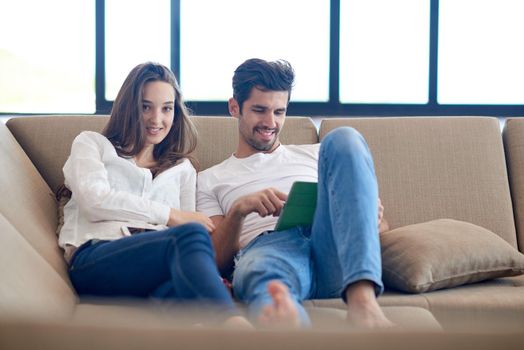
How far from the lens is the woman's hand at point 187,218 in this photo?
84.2 inches

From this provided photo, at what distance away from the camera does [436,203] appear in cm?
255

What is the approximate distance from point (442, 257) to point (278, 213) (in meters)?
0.46

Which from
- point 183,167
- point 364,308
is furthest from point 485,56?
point 364,308

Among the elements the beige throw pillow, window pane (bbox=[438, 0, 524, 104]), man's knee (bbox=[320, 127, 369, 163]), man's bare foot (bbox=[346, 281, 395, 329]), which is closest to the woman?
man's bare foot (bbox=[346, 281, 395, 329])

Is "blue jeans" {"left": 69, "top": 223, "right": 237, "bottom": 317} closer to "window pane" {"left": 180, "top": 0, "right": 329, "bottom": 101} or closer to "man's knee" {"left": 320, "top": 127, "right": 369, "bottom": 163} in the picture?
"man's knee" {"left": 320, "top": 127, "right": 369, "bottom": 163}

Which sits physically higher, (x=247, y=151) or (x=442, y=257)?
(x=247, y=151)

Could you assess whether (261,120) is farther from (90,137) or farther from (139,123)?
(90,137)

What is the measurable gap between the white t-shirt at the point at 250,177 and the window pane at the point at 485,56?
197cm

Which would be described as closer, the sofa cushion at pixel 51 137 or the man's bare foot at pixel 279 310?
the man's bare foot at pixel 279 310

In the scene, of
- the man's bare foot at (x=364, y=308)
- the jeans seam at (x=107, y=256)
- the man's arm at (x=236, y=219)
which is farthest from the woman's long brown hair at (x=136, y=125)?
the man's bare foot at (x=364, y=308)

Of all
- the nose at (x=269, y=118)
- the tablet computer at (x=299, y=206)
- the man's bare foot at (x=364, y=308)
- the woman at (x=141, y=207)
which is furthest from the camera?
the nose at (x=269, y=118)

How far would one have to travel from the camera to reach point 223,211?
237cm

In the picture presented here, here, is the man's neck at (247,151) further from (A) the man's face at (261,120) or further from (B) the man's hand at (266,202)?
(B) the man's hand at (266,202)

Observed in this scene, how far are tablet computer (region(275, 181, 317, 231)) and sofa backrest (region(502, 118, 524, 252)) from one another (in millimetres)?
883
